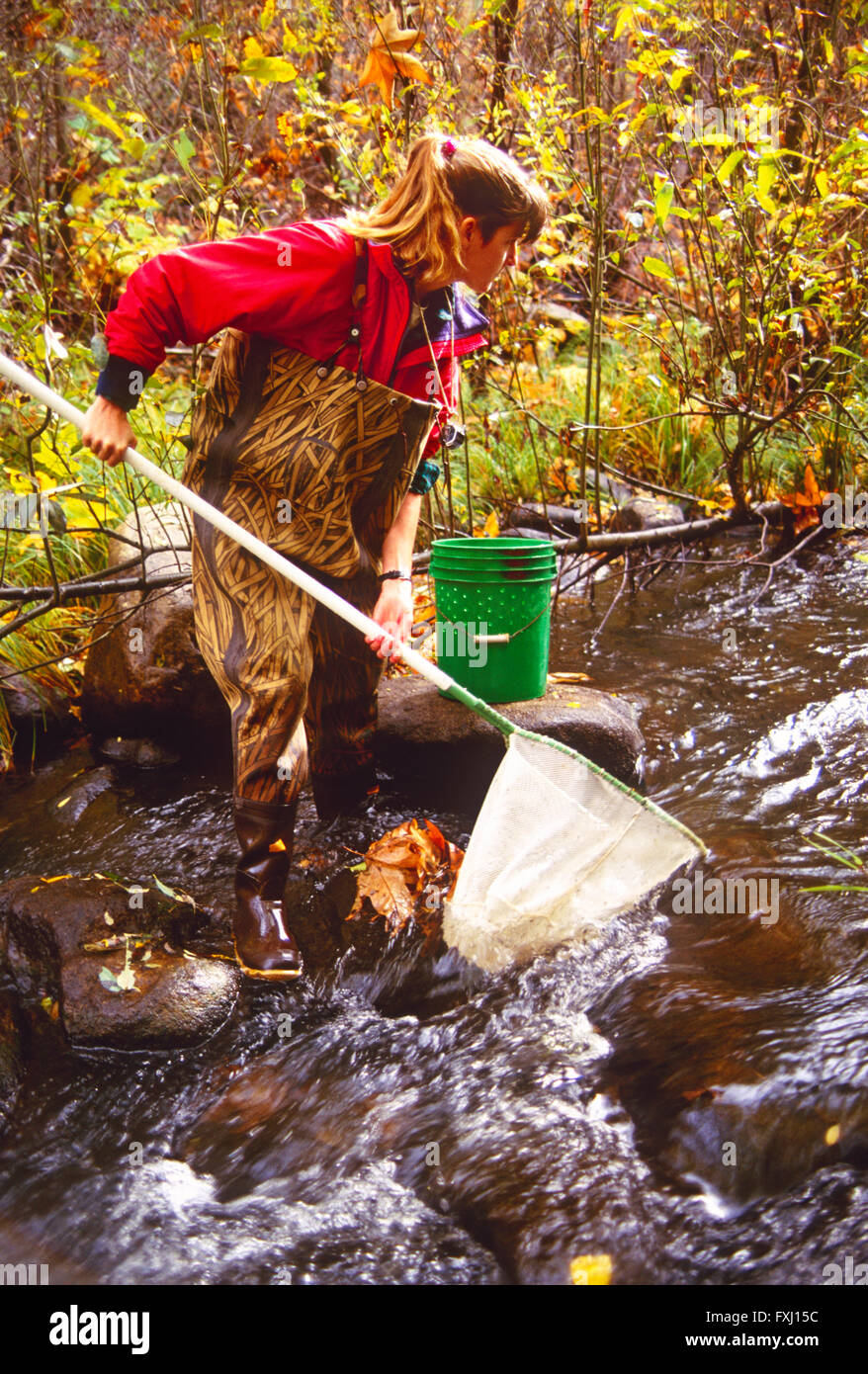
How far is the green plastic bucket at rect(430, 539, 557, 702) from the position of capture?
11.2 feet

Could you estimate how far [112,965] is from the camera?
2.63m

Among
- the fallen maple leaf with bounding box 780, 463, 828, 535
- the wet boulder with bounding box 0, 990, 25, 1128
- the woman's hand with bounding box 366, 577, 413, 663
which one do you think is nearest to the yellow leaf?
the wet boulder with bounding box 0, 990, 25, 1128

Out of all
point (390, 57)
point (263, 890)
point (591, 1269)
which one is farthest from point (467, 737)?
point (390, 57)

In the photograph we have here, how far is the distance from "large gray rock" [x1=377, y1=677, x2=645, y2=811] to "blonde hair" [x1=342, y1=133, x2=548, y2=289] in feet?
5.28

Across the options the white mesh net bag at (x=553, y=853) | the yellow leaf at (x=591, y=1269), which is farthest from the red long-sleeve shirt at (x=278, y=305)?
the yellow leaf at (x=591, y=1269)

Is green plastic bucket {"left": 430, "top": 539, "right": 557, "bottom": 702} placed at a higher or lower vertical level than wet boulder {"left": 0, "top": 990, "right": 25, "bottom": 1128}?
higher

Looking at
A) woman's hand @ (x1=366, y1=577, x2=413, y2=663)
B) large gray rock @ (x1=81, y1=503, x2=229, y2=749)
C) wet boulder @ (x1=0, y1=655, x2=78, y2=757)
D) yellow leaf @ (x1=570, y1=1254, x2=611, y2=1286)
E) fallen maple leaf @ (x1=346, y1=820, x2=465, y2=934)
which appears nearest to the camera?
yellow leaf @ (x1=570, y1=1254, x2=611, y2=1286)

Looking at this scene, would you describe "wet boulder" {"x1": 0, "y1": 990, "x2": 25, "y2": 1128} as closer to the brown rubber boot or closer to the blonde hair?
the brown rubber boot

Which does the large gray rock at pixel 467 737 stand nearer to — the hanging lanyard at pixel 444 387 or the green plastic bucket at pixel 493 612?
the green plastic bucket at pixel 493 612

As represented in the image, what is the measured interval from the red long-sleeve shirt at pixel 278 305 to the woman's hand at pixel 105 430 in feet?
0.08

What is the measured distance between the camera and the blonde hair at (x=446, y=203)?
2.37 m

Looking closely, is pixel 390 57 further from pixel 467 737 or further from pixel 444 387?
pixel 467 737

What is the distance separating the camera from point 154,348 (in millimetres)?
2238
